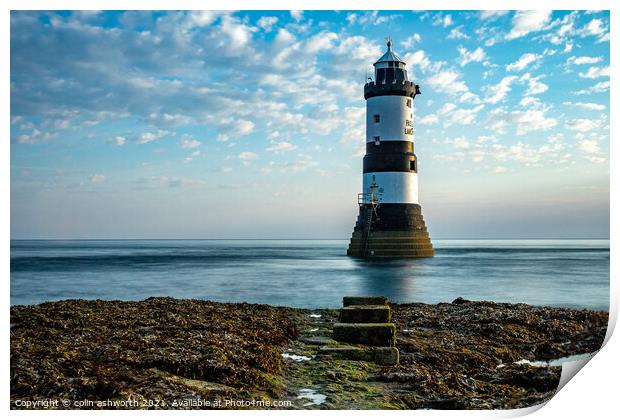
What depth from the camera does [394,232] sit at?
33562mm

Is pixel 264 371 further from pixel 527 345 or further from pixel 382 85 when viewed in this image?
pixel 382 85

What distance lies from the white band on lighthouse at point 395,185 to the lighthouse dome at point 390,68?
5628 millimetres

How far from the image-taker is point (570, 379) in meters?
7.84

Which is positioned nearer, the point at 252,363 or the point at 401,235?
the point at 252,363

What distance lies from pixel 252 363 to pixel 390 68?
28.5m

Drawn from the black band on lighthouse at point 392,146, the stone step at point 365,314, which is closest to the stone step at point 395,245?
the black band on lighthouse at point 392,146

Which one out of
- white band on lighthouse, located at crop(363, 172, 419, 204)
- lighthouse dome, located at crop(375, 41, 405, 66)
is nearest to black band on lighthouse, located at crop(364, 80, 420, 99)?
lighthouse dome, located at crop(375, 41, 405, 66)

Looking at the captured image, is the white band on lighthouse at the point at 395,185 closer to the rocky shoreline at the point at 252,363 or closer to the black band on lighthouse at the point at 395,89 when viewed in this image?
the black band on lighthouse at the point at 395,89

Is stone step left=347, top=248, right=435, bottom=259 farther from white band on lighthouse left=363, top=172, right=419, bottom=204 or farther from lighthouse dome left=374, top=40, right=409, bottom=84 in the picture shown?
lighthouse dome left=374, top=40, right=409, bottom=84

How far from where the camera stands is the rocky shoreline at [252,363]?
6.63 meters

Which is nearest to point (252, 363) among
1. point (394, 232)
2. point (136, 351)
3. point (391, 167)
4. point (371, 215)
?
point (136, 351)

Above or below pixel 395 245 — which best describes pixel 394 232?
above

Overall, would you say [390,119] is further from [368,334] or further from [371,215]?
[368,334]

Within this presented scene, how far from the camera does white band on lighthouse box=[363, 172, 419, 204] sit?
3259cm
